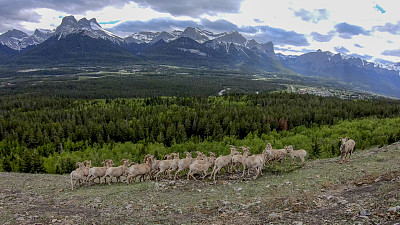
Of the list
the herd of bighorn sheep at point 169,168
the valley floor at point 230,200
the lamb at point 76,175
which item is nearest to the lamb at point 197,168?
the herd of bighorn sheep at point 169,168

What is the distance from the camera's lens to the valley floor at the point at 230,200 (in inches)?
514

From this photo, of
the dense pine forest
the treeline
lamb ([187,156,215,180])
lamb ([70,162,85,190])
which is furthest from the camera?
the dense pine forest

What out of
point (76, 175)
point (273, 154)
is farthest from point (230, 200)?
point (76, 175)

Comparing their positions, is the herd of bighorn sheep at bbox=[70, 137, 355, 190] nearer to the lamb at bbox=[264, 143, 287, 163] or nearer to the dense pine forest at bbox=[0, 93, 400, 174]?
the lamb at bbox=[264, 143, 287, 163]

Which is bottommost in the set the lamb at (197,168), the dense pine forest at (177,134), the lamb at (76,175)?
the dense pine forest at (177,134)

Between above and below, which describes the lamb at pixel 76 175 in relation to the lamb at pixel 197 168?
below

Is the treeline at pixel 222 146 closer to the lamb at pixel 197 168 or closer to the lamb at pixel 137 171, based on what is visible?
the lamb at pixel 137 171

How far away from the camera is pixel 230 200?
16.2m

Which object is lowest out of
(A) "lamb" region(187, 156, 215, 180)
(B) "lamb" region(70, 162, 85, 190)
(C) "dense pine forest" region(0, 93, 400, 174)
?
(C) "dense pine forest" region(0, 93, 400, 174)

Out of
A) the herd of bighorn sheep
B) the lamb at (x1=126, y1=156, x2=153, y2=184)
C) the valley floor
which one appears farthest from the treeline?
the lamb at (x1=126, y1=156, x2=153, y2=184)

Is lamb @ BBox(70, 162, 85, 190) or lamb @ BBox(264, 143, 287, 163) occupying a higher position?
lamb @ BBox(264, 143, 287, 163)

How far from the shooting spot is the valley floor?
1305 centimetres

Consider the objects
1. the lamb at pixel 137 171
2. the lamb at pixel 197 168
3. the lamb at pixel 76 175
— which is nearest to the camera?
the lamb at pixel 76 175

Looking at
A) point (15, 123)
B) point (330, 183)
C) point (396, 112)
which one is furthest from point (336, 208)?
point (396, 112)
